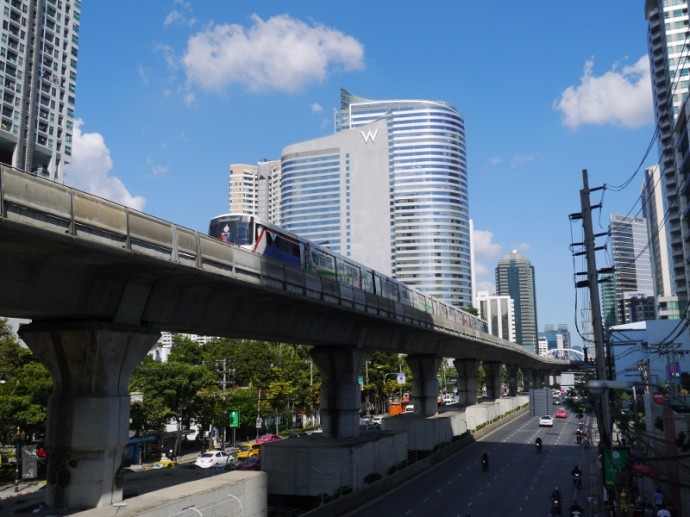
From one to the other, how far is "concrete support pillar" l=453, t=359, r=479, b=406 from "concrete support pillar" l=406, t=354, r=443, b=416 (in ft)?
52.2

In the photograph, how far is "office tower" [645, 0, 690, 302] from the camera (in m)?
113

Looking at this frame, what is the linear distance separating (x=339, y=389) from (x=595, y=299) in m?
19.1

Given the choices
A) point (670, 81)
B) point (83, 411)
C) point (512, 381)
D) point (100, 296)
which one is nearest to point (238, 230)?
point (100, 296)

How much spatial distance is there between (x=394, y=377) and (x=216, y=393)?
36591 millimetres

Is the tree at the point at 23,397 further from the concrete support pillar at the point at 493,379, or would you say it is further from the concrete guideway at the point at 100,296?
the concrete support pillar at the point at 493,379

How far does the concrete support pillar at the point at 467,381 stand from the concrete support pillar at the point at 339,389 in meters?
34.6

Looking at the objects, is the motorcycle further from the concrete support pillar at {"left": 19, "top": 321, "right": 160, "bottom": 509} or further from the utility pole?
the concrete support pillar at {"left": 19, "top": 321, "right": 160, "bottom": 509}

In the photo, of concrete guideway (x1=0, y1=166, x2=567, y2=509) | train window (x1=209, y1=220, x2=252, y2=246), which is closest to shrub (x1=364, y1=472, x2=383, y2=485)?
concrete guideway (x1=0, y1=166, x2=567, y2=509)

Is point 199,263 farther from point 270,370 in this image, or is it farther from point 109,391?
point 270,370

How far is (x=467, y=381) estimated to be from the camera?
6981cm

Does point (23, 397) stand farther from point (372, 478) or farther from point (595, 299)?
point (595, 299)

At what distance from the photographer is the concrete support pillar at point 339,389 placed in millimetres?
36688

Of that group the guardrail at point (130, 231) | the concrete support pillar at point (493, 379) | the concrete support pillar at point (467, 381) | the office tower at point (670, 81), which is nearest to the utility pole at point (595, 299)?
the guardrail at point (130, 231)

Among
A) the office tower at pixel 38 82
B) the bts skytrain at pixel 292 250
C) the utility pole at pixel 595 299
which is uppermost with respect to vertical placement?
the office tower at pixel 38 82
